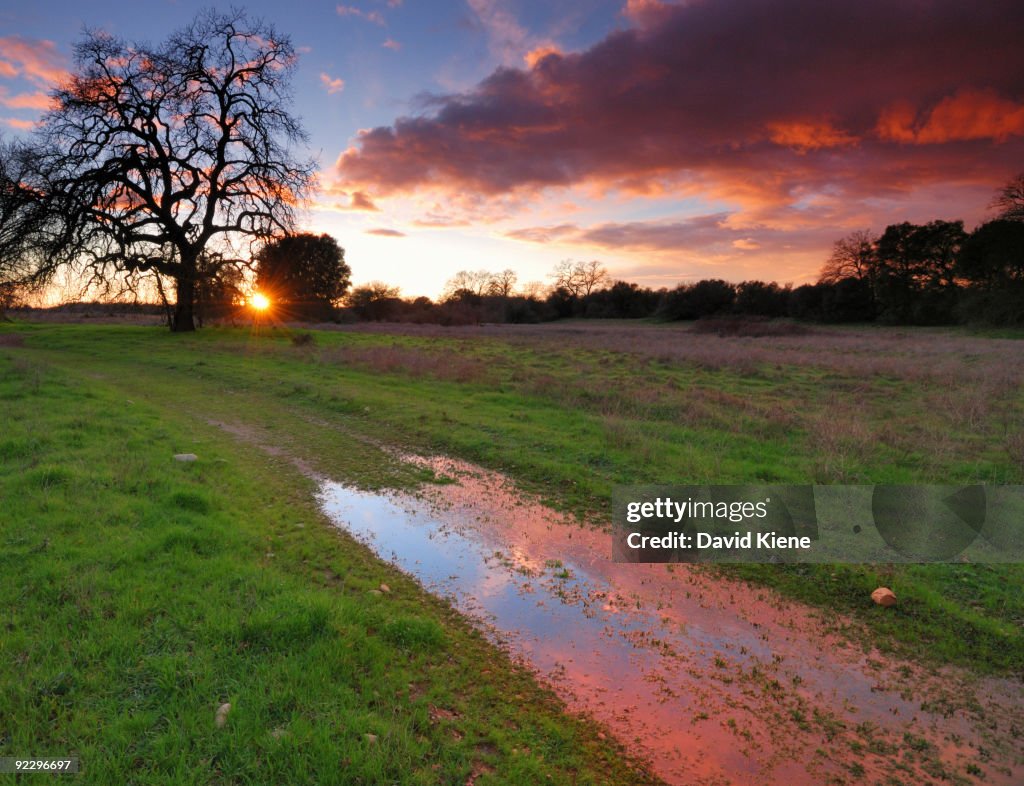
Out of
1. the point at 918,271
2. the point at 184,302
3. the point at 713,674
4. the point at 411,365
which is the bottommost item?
the point at 713,674

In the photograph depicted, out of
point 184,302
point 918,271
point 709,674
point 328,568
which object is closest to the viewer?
point 709,674

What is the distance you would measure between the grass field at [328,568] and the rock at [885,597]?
0.13 meters

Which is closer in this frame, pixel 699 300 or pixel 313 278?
pixel 313 278

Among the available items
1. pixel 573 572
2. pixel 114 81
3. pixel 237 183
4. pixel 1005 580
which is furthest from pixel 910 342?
pixel 114 81

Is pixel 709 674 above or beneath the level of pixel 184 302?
beneath

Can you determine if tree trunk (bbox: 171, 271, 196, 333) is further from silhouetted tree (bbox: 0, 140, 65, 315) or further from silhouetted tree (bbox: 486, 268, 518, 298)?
silhouetted tree (bbox: 486, 268, 518, 298)

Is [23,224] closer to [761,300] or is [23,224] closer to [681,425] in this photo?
[681,425]

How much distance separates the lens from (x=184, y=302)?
3419 cm

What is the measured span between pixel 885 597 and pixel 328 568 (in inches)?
228

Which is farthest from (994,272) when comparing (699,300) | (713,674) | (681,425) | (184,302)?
(184,302)

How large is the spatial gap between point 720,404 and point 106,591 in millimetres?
13503

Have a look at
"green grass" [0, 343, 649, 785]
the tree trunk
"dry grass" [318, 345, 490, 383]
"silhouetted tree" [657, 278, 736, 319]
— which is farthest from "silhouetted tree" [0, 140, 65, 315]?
"silhouetted tree" [657, 278, 736, 319]

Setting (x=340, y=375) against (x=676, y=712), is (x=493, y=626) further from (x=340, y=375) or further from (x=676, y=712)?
(x=340, y=375)

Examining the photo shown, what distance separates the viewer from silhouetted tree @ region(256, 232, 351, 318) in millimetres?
57094
